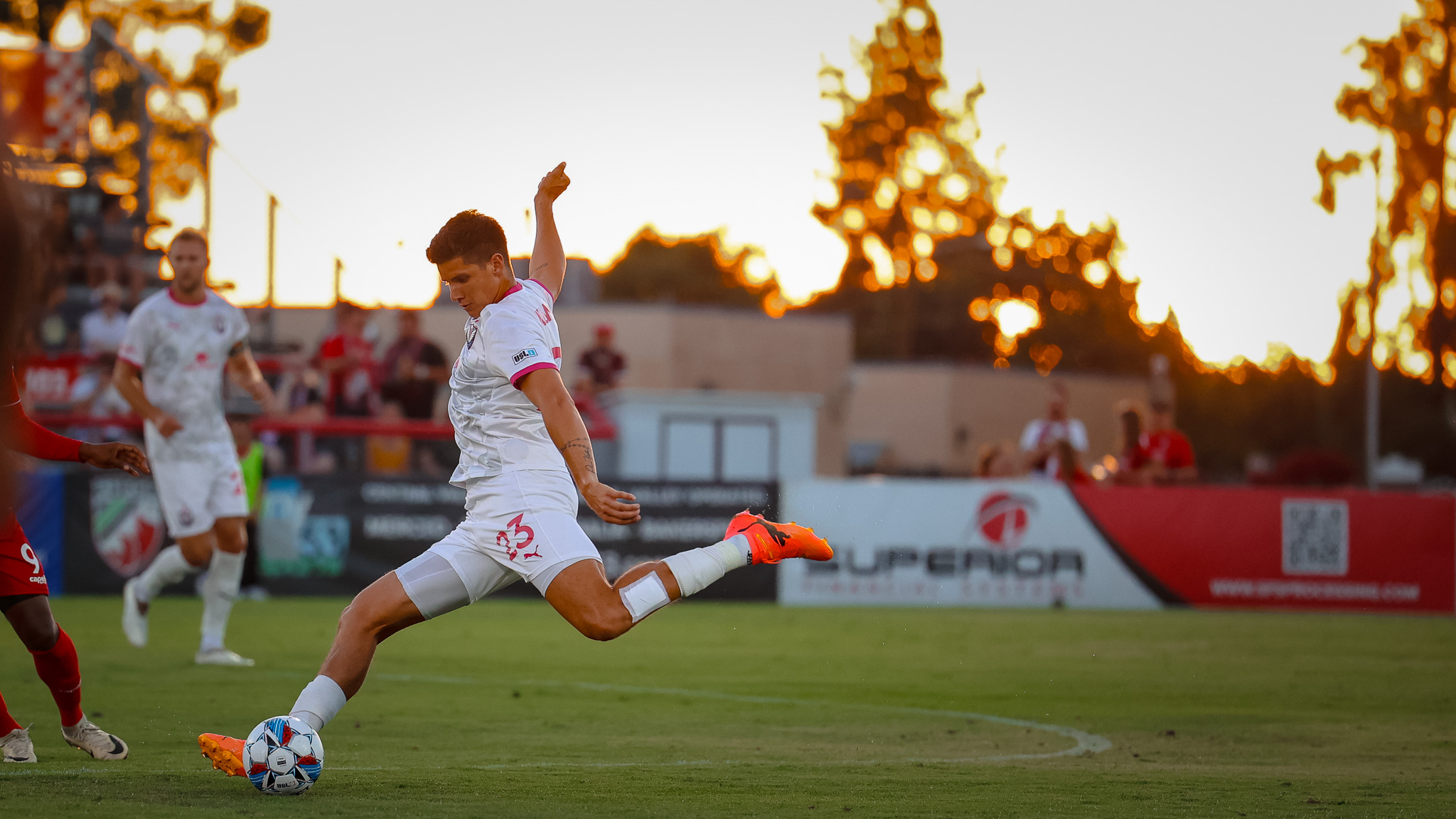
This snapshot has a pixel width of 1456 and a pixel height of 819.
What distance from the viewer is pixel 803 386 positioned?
49.9m

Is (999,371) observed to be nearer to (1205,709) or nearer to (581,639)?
(581,639)

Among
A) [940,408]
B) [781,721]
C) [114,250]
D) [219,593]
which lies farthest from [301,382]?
[940,408]

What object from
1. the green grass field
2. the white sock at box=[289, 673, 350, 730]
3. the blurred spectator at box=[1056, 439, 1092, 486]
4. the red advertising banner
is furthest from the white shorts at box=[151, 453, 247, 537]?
the blurred spectator at box=[1056, 439, 1092, 486]

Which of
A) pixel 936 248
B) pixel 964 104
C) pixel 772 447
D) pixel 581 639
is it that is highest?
pixel 964 104

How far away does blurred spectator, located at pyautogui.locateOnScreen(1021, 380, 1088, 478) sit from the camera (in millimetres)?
20328

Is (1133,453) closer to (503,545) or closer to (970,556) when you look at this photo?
(970,556)

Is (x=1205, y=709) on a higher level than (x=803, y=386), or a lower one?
lower

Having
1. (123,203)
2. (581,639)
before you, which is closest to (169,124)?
(123,203)

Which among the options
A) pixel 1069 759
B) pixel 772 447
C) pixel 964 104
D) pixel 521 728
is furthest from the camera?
pixel 964 104

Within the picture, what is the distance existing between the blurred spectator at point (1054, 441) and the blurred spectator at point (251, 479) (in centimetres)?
962

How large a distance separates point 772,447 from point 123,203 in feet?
37.5

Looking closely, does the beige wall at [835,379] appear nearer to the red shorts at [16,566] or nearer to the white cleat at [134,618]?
the white cleat at [134,618]

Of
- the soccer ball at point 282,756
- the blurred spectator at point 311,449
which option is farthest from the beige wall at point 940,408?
the soccer ball at point 282,756

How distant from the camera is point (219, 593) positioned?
10922mm
